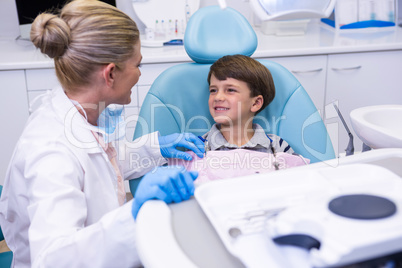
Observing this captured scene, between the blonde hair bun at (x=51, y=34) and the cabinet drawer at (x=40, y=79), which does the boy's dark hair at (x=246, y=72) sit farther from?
the cabinet drawer at (x=40, y=79)

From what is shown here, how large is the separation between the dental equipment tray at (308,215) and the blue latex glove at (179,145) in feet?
2.37

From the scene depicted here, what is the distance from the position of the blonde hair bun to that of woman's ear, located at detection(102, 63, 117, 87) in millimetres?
118

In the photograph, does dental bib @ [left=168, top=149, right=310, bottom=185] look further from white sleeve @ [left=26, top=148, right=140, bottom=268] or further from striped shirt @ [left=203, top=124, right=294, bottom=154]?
white sleeve @ [left=26, top=148, right=140, bottom=268]

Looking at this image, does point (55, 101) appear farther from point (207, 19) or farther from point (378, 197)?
point (378, 197)

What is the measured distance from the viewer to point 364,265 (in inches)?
20.1

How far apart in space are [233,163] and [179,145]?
7.8 inches

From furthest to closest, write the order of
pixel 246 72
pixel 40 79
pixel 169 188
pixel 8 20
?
pixel 8 20, pixel 40 79, pixel 246 72, pixel 169 188

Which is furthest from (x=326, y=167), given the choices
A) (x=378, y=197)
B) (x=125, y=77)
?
(x=125, y=77)

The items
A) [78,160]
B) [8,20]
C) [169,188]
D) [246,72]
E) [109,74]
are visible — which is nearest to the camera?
[169,188]

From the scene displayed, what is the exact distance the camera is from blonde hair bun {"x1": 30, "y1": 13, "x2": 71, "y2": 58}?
43.3 inches

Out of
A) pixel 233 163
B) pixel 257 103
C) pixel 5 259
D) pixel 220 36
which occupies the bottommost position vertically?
pixel 5 259

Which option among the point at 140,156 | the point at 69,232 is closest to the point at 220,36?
the point at 140,156

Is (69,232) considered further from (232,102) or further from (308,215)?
(232,102)

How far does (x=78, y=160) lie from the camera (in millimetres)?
1077
